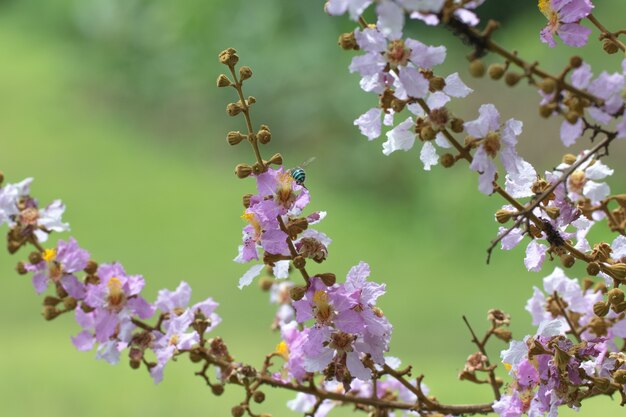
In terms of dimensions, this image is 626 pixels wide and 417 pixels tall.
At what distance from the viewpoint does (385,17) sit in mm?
324

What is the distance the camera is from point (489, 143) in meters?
0.38

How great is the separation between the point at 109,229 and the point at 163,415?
3.59 ft

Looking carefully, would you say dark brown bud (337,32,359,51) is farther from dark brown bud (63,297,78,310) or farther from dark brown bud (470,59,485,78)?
dark brown bud (63,297,78,310)

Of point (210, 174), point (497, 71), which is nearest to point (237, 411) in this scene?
point (497, 71)

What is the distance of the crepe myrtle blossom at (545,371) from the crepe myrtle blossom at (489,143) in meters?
0.08

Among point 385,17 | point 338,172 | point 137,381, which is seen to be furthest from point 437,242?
point 385,17

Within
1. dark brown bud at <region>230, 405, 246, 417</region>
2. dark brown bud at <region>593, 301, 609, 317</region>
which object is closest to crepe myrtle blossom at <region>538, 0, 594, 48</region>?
dark brown bud at <region>593, 301, 609, 317</region>

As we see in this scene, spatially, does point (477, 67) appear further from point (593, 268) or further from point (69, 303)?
point (69, 303)

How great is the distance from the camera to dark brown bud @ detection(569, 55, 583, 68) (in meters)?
0.34

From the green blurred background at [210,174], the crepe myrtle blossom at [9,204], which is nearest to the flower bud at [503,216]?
the crepe myrtle blossom at [9,204]

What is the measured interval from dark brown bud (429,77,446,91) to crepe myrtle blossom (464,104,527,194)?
18 millimetres

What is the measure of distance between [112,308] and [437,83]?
226 mm

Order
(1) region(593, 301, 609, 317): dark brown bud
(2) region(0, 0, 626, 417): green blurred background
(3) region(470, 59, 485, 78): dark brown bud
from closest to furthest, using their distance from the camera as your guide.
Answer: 1. (3) region(470, 59, 485, 78): dark brown bud
2. (1) region(593, 301, 609, 317): dark brown bud
3. (2) region(0, 0, 626, 417): green blurred background

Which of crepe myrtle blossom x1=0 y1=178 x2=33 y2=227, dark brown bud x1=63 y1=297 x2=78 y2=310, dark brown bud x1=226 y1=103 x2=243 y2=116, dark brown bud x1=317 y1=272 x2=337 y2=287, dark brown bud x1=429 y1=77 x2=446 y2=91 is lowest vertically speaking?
dark brown bud x1=317 y1=272 x2=337 y2=287
